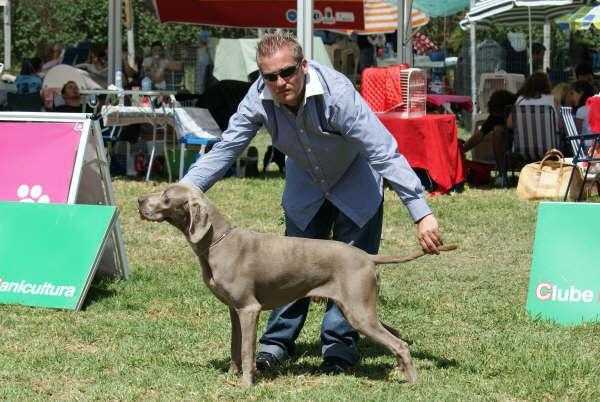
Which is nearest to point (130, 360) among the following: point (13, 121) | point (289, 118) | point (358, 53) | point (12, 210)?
point (289, 118)

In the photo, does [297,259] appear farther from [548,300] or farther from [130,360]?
[548,300]

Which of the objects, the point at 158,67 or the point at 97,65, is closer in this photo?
the point at 97,65

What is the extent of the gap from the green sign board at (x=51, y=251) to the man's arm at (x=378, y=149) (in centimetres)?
257

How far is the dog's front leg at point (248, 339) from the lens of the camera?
5.05m

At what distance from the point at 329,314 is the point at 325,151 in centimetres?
89

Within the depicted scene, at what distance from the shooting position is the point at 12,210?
A: 751 cm

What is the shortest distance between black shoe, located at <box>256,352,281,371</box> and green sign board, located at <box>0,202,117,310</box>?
5.86 feet

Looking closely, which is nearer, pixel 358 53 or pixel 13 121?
pixel 13 121

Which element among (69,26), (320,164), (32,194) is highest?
(69,26)

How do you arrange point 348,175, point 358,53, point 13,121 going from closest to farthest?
point 348,175 < point 13,121 < point 358,53

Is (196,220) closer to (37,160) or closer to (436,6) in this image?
(37,160)

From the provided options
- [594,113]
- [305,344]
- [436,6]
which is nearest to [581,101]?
[594,113]

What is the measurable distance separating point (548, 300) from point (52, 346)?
2.88 metres

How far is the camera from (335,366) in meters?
5.53
